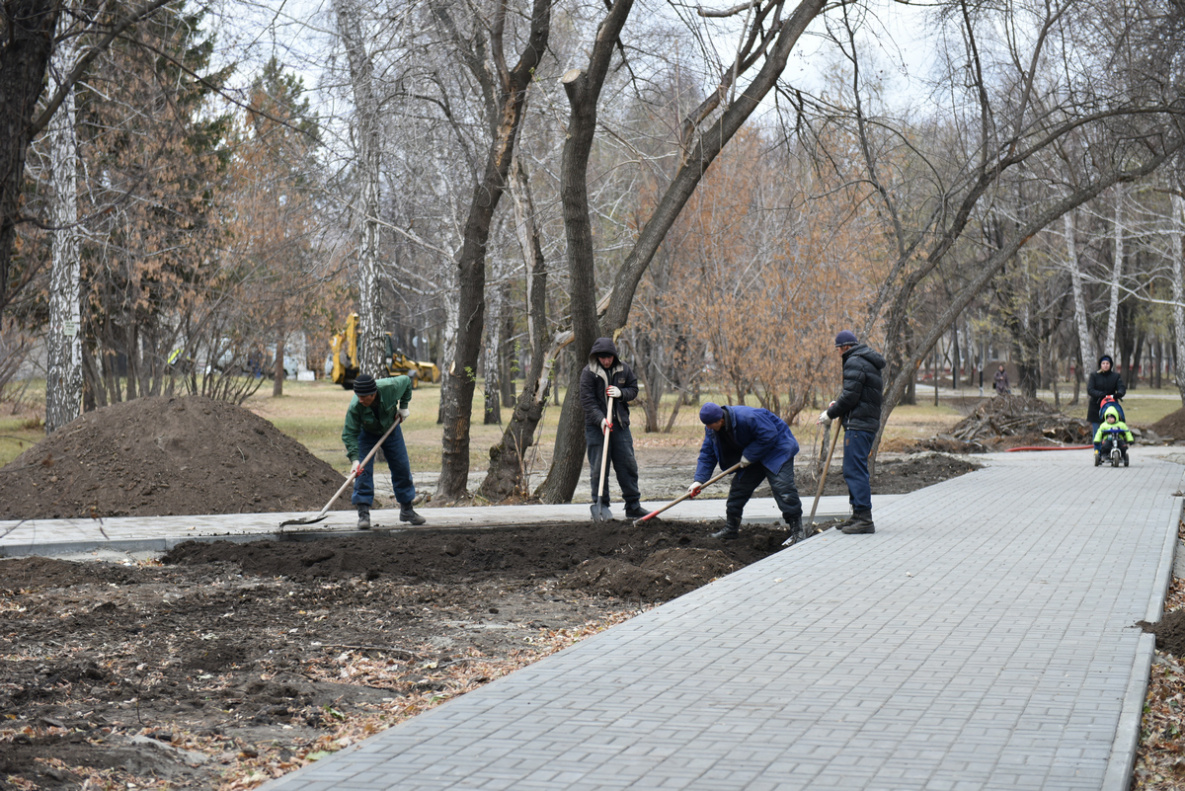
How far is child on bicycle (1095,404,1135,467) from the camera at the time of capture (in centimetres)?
1761

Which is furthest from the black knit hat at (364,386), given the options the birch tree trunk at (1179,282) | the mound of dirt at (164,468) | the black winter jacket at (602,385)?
the birch tree trunk at (1179,282)

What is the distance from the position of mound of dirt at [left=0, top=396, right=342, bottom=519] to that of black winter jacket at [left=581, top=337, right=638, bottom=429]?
391 centimetres

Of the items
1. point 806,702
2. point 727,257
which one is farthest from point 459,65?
point 806,702

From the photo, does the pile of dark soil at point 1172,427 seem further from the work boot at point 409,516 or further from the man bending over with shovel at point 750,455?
the work boot at point 409,516

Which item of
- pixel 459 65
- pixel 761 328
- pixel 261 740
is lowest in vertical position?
pixel 261 740

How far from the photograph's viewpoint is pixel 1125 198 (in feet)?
99.1

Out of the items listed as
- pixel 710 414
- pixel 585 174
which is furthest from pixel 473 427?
pixel 710 414

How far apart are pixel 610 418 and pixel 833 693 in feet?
19.6

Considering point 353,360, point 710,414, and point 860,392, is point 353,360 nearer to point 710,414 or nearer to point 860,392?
point 860,392

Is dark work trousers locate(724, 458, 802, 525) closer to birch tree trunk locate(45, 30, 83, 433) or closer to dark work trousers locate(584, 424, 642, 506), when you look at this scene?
dark work trousers locate(584, 424, 642, 506)

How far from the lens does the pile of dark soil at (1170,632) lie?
5928mm

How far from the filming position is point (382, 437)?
427 inches

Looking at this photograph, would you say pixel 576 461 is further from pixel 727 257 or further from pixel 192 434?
pixel 727 257

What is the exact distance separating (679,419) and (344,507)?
2340 cm
